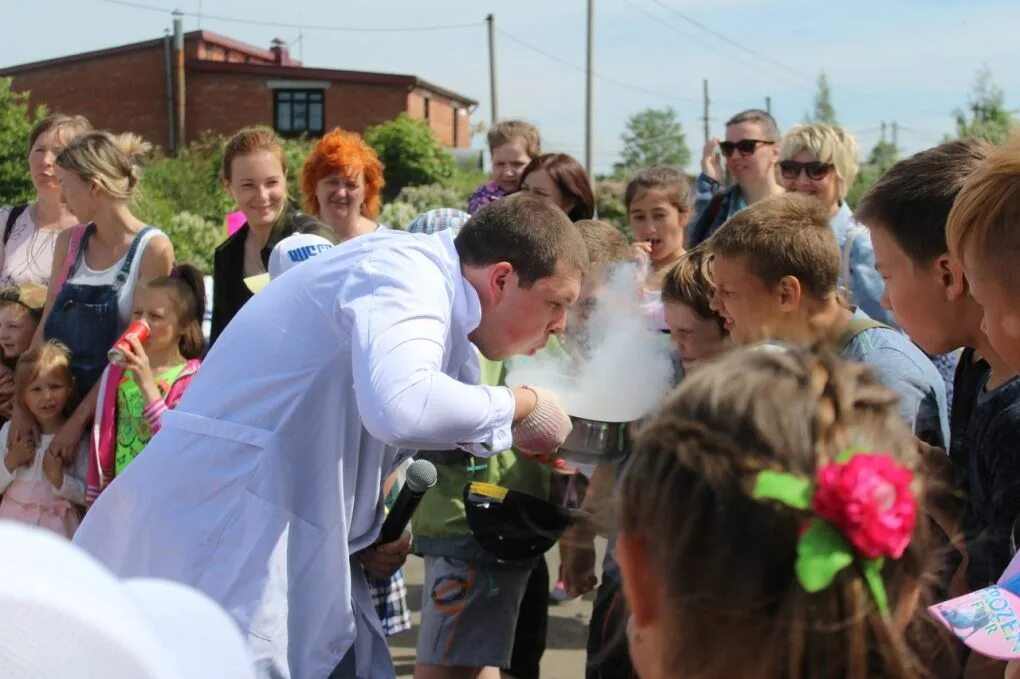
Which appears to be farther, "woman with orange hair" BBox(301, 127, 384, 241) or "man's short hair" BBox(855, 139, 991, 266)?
"woman with orange hair" BBox(301, 127, 384, 241)

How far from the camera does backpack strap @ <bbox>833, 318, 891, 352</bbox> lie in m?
2.74

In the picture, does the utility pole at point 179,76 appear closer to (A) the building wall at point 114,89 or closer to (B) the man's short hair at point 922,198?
(A) the building wall at point 114,89

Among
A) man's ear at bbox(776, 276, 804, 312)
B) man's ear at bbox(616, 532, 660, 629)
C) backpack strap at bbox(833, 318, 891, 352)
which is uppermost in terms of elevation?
man's ear at bbox(776, 276, 804, 312)

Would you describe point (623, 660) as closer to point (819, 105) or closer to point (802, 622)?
point (802, 622)

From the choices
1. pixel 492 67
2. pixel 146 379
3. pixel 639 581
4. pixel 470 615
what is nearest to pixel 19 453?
pixel 146 379

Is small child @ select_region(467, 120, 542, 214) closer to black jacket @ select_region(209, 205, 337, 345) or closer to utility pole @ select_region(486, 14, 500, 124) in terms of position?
black jacket @ select_region(209, 205, 337, 345)

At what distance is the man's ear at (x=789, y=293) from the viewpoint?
9.62 feet

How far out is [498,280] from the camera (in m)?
2.69

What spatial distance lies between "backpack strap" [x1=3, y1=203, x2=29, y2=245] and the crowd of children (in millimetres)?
11

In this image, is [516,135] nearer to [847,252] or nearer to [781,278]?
[847,252]

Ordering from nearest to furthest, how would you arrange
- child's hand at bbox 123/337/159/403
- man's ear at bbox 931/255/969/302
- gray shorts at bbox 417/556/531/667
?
man's ear at bbox 931/255/969/302
gray shorts at bbox 417/556/531/667
child's hand at bbox 123/337/159/403

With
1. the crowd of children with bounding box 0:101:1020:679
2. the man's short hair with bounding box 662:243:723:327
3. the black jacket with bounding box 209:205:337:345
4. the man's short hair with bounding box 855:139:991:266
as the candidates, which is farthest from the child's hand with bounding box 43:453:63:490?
the man's short hair with bounding box 855:139:991:266

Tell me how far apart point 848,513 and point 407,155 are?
36348 mm

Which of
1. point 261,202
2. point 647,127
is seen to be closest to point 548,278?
point 261,202
